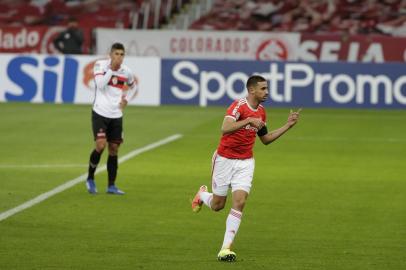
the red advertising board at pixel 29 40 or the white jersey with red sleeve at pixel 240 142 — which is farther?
the red advertising board at pixel 29 40

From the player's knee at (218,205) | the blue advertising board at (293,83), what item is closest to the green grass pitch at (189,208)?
the player's knee at (218,205)

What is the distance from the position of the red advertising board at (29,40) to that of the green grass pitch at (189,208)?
12992mm

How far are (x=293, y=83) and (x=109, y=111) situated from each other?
1713cm

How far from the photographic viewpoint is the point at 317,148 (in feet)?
73.9

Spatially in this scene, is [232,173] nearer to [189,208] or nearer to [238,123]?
[238,123]

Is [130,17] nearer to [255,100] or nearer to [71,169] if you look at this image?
[71,169]

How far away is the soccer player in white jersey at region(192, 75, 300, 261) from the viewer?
35.2 feet

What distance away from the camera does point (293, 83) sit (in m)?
32.3

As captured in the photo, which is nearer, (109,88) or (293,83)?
(109,88)

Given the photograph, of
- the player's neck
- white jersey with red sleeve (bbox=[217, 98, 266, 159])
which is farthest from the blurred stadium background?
the player's neck

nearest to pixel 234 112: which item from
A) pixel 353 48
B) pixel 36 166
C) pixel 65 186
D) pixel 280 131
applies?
pixel 280 131

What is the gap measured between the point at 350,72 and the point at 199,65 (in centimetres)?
438

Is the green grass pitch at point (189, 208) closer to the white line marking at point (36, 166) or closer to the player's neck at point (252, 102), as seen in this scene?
the white line marking at point (36, 166)

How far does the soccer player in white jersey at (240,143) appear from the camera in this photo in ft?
35.2
